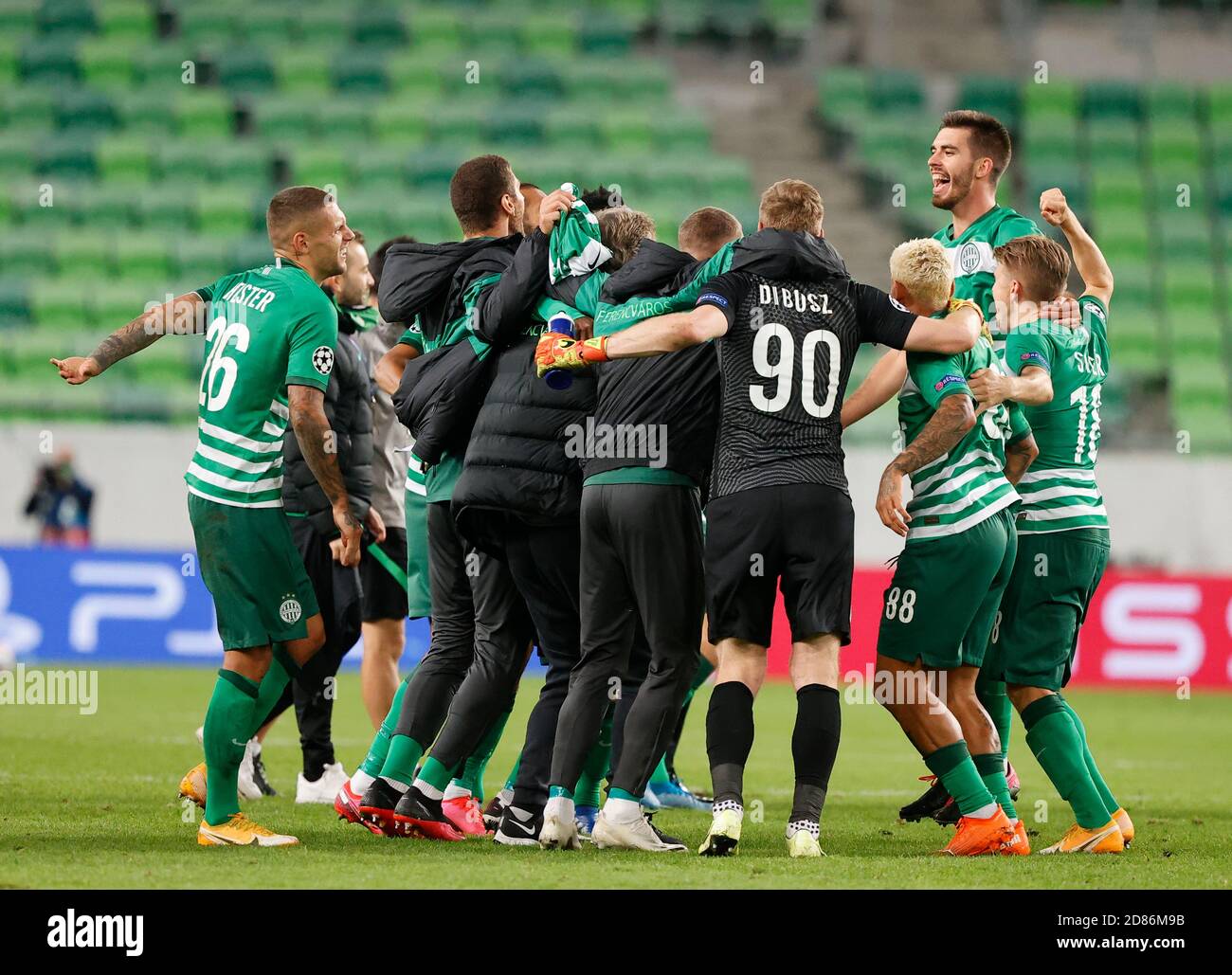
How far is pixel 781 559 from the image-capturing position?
572cm

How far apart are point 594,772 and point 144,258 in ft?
48.1

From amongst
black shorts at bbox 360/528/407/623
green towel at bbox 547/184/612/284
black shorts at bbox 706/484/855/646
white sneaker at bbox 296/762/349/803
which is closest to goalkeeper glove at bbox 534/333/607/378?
green towel at bbox 547/184/612/284

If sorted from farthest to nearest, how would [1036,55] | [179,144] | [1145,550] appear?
[1036,55] < [179,144] < [1145,550]

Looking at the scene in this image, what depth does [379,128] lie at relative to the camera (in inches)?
866

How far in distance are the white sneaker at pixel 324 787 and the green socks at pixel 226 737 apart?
1651 mm

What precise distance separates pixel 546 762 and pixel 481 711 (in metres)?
0.37

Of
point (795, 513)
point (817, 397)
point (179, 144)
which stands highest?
point (179, 144)

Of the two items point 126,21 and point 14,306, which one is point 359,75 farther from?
point 14,306

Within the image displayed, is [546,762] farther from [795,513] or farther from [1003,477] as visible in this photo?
[1003,477]

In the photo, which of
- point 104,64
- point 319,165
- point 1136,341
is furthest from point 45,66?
point 1136,341

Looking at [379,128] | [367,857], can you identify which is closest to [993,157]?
[367,857]

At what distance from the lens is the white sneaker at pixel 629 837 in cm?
586

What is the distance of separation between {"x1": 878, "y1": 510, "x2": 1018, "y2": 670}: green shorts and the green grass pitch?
2.41 ft

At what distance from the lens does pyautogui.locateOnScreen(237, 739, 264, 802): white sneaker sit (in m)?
7.65
